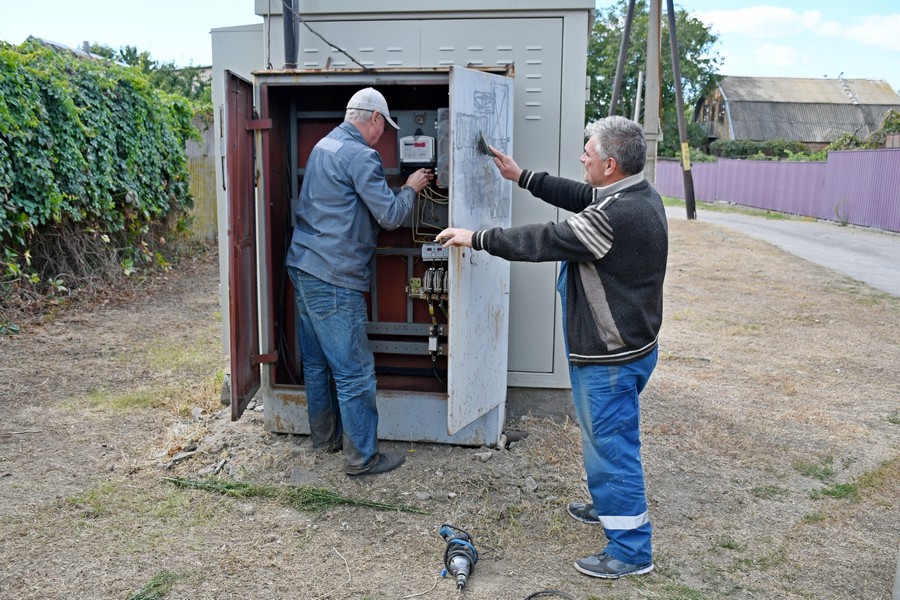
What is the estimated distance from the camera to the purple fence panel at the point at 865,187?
18.8 meters

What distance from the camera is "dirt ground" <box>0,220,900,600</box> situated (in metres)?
3.45

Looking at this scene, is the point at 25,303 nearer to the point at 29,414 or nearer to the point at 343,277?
the point at 29,414

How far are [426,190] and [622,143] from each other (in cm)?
164

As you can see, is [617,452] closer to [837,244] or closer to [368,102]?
[368,102]

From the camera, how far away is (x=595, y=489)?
138 inches

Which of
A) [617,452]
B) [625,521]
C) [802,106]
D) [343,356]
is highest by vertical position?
[802,106]

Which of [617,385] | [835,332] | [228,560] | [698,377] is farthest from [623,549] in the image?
[835,332]

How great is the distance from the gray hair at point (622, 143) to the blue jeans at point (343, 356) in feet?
5.13

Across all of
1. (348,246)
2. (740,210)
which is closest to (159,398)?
(348,246)

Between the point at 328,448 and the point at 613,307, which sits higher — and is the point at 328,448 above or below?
below

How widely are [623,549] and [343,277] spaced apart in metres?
1.90

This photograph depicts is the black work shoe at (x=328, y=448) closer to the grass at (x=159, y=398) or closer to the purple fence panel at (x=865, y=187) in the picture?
the grass at (x=159, y=398)

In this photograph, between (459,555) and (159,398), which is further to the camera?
(159,398)

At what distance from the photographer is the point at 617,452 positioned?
3436 mm
